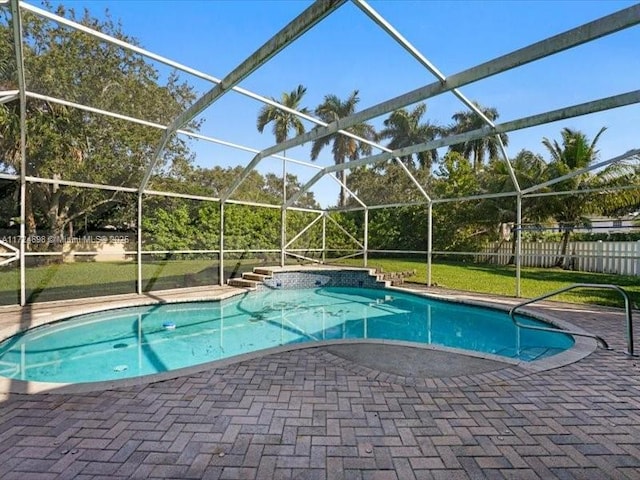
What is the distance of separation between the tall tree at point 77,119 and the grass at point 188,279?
100 cm

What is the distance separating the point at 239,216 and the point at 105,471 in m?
9.35

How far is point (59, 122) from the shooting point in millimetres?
6852

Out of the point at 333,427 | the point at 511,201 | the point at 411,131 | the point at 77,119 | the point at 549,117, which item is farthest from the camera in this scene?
the point at 411,131

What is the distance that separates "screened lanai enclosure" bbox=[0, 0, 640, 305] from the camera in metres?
4.40

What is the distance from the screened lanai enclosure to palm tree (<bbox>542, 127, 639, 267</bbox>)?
7cm

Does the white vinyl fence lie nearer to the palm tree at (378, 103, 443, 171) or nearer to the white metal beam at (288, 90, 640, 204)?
the white metal beam at (288, 90, 640, 204)

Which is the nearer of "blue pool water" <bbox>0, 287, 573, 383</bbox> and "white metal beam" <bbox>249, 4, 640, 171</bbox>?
"white metal beam" <bbox>249, 4, 640, 171</bbox>

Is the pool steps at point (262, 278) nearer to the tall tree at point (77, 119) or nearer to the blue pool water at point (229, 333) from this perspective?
the blue pool water at point (229, 333)

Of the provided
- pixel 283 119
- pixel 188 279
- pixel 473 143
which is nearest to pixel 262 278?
pixel 188 279

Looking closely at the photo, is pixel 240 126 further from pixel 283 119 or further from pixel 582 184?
pixel 582 184

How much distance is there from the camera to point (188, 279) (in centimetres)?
987

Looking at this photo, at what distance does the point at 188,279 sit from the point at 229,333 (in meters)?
3.58

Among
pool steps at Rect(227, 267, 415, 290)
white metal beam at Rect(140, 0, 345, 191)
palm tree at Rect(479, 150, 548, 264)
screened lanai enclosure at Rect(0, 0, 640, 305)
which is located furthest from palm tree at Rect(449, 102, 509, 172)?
white metal beam at Rect(140, 0, 345, 191)

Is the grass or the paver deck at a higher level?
the grass
